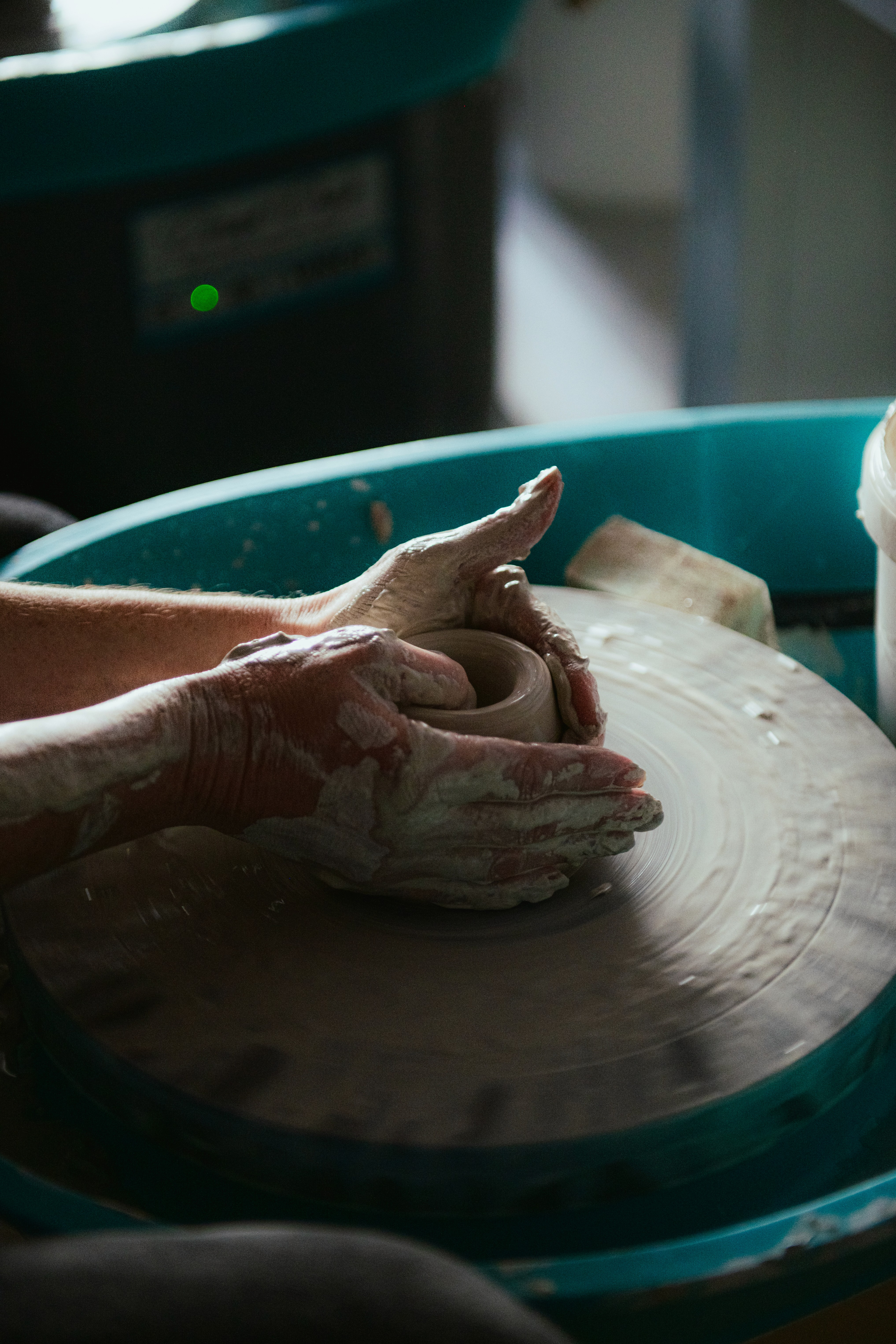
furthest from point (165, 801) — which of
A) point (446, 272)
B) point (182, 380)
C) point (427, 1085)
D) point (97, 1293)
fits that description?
point (446, 272)

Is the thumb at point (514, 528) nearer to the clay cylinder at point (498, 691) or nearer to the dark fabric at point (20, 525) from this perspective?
the clay cylinder at point (498, 691)

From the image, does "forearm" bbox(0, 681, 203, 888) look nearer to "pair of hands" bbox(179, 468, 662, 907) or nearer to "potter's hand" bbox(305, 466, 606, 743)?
"pair of hands" bbox(179, 468, 662, 907)

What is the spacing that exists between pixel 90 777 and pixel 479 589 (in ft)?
1.66

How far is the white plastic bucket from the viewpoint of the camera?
1469 millimetres

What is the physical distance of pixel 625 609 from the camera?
67.3 inches

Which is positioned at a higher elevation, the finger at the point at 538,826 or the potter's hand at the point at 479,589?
the potter's hand at the point at 479,589

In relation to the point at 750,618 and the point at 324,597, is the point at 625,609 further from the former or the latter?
the point at 324,597

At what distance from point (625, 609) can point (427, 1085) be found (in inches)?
32.4

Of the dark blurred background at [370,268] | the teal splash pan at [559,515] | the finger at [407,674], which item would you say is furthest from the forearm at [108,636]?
the dark blurred background at [370,268]

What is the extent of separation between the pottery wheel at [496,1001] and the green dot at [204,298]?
1797 millimetres

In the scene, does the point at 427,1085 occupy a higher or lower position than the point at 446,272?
lower

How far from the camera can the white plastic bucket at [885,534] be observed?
4.82 ft

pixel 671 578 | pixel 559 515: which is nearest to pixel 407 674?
pixel 671 578

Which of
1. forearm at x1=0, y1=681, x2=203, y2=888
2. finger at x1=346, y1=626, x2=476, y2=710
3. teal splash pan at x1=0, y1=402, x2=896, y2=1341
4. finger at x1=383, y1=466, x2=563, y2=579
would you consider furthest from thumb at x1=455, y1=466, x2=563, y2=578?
teal splash pan at x1=0, y1=402, x2=896, y2=1341
